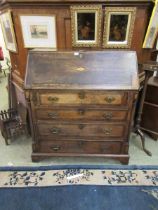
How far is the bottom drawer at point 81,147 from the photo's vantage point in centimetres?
186

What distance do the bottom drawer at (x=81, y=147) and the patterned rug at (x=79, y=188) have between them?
18cm

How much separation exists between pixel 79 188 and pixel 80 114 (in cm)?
73

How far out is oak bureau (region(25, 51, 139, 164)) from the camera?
155 cm

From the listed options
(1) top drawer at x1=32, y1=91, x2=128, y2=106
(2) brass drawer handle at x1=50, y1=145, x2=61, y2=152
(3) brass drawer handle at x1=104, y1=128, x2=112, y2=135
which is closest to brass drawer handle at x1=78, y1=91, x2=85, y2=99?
(1) top drawer at x1=32, y1=91, x2=128, y2=106

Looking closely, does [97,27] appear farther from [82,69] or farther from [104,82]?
[104,82]

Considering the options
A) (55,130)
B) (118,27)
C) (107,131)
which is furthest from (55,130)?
(118,27)

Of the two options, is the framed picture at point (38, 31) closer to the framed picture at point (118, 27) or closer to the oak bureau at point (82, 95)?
the oak bureau at point (82, 95)

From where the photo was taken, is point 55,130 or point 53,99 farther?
point 55,130

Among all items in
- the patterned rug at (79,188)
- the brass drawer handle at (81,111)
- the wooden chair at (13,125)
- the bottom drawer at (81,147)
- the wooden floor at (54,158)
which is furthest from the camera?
the wooden chair at (13,125)

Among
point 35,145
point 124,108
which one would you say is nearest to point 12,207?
point 35,145

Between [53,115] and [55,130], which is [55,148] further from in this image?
[53,115]

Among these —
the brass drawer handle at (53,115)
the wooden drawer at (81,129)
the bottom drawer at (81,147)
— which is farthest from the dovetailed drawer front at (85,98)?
the bottom drawer at (81,147)

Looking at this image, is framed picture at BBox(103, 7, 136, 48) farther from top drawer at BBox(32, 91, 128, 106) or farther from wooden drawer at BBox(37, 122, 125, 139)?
wooden drawer at BBox(37, 122, 125, 139)

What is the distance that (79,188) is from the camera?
1668 mm
